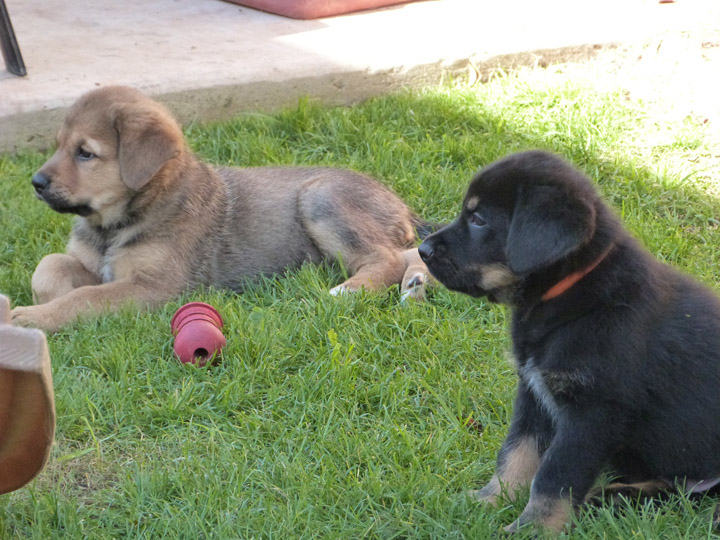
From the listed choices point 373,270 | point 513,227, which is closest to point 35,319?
point 373,270

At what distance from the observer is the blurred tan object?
87.7 inches

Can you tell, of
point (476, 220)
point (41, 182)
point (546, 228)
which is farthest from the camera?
point (41, 182)

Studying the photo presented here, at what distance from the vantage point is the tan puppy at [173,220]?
15.8 feet

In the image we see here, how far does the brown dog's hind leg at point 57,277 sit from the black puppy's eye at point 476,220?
2461 millimetres

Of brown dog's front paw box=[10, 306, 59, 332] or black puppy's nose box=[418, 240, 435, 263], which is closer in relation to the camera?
black puppy's nose box=[418, 240, 435, 263]

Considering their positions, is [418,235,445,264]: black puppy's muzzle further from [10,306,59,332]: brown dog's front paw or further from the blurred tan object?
[10,306,59,332]: brown dog's front paw

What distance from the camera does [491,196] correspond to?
3.24 metres

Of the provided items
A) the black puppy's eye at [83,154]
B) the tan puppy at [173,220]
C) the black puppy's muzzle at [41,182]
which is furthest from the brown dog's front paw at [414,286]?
the black puppy's muzzle at [41,182]

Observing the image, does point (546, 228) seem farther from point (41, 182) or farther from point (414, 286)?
point (41, 182)

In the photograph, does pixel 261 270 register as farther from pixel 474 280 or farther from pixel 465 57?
pixel 465 57

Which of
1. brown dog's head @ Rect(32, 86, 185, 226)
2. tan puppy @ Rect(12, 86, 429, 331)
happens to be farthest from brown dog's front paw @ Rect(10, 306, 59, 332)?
brown dog's head @ Rect(32, 86, 185, 226)

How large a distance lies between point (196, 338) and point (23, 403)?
1.75 metres

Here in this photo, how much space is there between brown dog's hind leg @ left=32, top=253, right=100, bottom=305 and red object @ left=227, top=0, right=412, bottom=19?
4162 millimetres

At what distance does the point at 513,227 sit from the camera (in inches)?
121
